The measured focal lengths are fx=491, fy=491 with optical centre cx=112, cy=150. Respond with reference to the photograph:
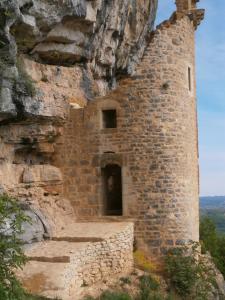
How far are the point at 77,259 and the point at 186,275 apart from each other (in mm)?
3578

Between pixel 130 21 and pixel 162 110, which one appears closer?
pixel 162 110

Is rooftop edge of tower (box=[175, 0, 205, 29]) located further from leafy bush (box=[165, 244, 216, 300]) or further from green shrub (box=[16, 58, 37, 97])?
leafy bush (box=[165, 244, 216, 300])

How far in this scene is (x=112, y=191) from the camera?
56.7 feet

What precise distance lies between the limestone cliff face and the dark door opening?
129 cm

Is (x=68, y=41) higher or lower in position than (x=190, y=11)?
lower

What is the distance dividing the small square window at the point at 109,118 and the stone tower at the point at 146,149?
31mm

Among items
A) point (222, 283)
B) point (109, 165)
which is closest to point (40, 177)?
point (109, 165)

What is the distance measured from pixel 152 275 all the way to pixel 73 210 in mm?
3086

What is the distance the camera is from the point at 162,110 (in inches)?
575

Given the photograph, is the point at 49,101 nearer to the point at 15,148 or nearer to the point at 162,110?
the point at 15,148

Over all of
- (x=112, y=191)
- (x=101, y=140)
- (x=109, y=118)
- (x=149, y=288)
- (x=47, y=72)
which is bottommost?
(x=149, y=288)

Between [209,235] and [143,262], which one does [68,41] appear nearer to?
[143,262]

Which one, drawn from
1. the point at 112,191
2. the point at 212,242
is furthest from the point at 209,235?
the point at 112,191

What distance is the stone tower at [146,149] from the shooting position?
14258 mm
